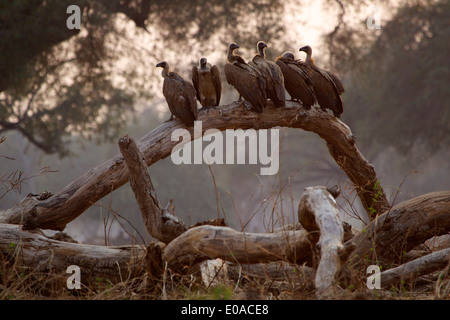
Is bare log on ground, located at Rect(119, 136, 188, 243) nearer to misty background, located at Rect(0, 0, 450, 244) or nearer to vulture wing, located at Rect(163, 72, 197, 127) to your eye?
vulture wing, located at Rect(163, 72, 197, 127)

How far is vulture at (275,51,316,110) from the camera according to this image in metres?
6.72

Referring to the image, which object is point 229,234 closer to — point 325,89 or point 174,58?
point 325,89

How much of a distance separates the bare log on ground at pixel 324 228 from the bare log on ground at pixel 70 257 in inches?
60.7

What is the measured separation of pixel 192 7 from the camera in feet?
46.1

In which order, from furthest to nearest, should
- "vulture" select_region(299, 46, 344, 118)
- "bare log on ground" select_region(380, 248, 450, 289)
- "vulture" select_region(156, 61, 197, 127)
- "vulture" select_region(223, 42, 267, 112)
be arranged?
"vulture" select_region(299, 46, 344, 118), "vulture" select_region(223, 42, 267, 112), "vulture" select_region(156, 61, 197, 127), "bare log on ground" select_region(380, 248, 450, 289)

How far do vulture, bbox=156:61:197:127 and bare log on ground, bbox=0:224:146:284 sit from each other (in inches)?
71.9

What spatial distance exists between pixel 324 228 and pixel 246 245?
739 mm

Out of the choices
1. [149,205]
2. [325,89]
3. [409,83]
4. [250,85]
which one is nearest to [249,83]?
[250,85]

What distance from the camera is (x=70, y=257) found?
513 cm

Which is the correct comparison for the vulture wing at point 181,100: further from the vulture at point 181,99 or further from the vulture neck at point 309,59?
the vulture neck at point 309,59

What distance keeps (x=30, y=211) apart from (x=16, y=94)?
28.4 feet

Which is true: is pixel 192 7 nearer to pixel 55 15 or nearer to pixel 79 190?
pixel 55 15

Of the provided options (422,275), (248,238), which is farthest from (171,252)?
(422,275)

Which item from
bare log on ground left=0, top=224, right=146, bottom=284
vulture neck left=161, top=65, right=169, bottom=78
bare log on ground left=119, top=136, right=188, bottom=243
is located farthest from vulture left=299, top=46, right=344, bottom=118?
bare log on ground left=0, top=224, right=146, bottom=284
